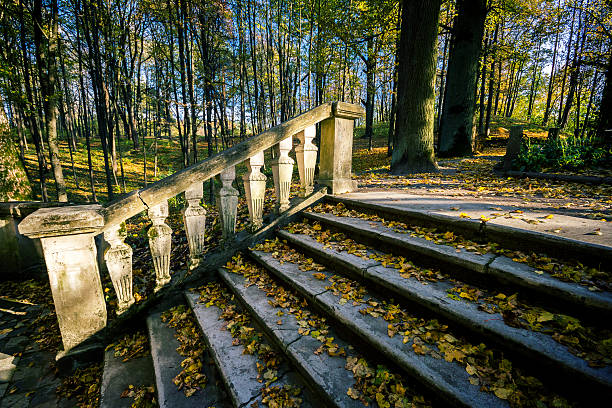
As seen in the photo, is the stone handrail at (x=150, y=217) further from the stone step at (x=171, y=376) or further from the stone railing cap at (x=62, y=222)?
A: the stone step at (x=171, y=376)

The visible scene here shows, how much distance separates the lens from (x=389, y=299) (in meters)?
2.03

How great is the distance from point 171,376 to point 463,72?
10756 millimetres

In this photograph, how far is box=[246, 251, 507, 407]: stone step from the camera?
1259mm

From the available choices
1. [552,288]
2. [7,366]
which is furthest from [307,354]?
[7,366]

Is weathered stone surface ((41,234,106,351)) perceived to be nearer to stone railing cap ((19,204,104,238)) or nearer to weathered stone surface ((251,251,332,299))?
stone railing cap ((19,204,104,238))

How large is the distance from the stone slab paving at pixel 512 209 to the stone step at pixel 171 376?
240cm

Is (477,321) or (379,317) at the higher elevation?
(477,321)

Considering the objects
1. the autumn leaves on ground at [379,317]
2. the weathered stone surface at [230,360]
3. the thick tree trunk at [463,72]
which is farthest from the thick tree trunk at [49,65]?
the thick tree trunk at [463,72]

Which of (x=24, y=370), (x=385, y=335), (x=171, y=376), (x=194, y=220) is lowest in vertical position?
(x=24, y=370)

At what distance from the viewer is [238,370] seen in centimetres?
180

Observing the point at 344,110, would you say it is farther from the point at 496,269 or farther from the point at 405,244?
the point at 496,269

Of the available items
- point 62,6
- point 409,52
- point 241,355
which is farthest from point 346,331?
point 62,6

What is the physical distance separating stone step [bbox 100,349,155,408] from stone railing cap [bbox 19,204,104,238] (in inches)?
45.6

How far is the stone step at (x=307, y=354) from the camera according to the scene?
1.49 meters
